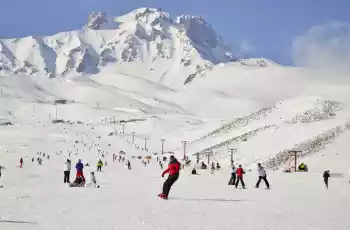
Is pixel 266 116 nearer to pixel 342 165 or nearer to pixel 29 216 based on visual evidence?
pixel 342 165

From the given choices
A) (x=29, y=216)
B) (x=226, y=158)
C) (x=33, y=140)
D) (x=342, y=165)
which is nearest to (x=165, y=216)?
(x=29, y=216)

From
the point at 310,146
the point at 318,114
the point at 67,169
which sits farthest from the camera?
the point at 318,114

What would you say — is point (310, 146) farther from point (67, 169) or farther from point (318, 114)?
point (67, 169)

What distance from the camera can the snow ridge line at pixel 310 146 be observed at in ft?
207

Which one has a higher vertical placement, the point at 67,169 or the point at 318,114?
the point at 318,114

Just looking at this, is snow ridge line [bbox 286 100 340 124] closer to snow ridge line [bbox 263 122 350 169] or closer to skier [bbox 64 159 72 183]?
snow ridge line [bbox 263 122 350 169]

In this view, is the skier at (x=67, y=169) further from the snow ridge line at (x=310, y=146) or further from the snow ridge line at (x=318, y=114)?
the snow ridge line at (x=318, y=114)

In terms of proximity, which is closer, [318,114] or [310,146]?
[310,146]

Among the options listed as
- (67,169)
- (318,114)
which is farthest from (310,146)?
(67,169)

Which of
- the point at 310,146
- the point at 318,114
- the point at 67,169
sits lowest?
the point at 67,169

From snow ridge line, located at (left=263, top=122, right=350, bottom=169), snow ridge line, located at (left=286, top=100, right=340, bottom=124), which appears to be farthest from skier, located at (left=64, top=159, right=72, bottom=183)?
snow ridge line, located at (left=286, top=100, right=340, bottom=124)

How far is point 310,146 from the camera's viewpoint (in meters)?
66.1

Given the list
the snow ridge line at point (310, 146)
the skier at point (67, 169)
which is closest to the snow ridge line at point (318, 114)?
the snow ridge line at point (310, 146)

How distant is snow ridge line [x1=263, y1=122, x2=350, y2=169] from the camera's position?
63213 millimetres
